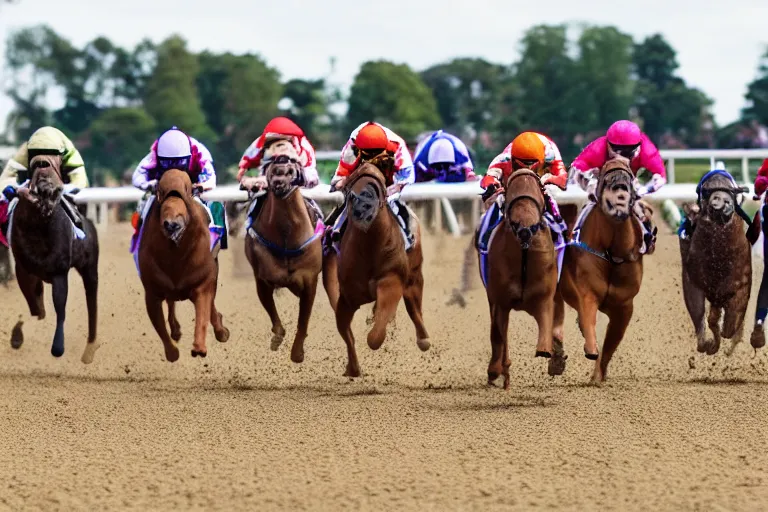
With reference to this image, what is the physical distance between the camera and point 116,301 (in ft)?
39.9

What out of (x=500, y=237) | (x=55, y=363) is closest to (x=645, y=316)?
(x=500, y=237)

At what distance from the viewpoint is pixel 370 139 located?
28.0 ft

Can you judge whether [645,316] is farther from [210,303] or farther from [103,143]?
[103,143]

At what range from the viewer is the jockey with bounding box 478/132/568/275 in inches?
323

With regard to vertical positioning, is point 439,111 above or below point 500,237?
above

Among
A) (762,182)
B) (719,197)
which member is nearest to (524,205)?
(719,197)

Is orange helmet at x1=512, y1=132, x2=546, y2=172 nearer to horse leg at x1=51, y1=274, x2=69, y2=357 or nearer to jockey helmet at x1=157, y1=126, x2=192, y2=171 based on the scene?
jockey helmet at x1=157, y1=126, x2=192, y2=171

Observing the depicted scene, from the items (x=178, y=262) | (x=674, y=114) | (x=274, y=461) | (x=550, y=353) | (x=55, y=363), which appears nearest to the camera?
(x=274, y=461)

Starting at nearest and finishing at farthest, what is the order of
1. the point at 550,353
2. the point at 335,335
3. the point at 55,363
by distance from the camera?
the point at 550,353 < the point at 55,363 < the point at 335,335

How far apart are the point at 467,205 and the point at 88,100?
191 ft

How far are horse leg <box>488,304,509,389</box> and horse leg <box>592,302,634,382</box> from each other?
0.62 metres

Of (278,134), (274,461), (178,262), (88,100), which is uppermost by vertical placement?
(88,100)

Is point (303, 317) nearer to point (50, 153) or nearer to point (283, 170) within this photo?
point (283, 170)

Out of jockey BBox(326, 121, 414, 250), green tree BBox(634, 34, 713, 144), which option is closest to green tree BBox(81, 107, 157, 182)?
green tree BBox(634, 34, 713, 144)
